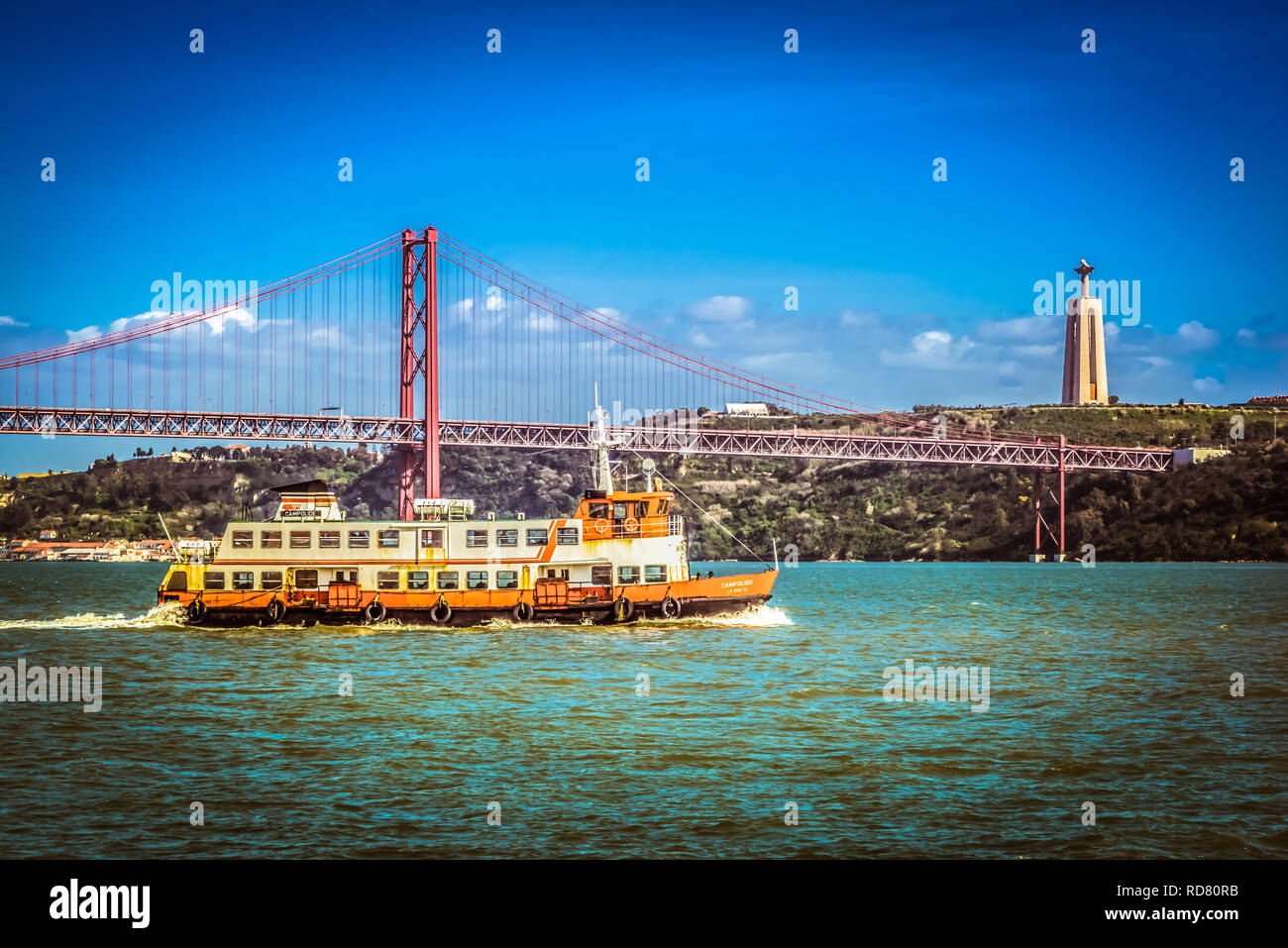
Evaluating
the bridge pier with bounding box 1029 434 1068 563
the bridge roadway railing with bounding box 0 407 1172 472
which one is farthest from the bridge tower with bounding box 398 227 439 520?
the bridge pier with bounding box 1029 434 1068 563

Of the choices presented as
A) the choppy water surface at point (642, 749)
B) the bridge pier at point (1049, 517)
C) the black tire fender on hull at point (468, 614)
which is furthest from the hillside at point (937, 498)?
the choppy water surface at point (642, 749)

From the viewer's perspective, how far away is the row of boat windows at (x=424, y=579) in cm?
5019

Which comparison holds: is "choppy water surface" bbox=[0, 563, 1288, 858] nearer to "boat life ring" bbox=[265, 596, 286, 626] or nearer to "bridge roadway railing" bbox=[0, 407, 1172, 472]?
"boat life ring" bbox=[265, 596, 286, 626]

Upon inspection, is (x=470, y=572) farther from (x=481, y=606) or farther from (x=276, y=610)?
(x=276, y=610)

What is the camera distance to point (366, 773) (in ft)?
68.8

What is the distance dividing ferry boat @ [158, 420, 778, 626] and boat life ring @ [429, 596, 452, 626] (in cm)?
4

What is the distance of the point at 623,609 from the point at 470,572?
7.03 m

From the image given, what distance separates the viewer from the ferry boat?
49.9 m

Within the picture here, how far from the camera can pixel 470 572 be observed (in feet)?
167

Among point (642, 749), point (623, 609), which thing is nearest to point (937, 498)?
point (623, 609)
